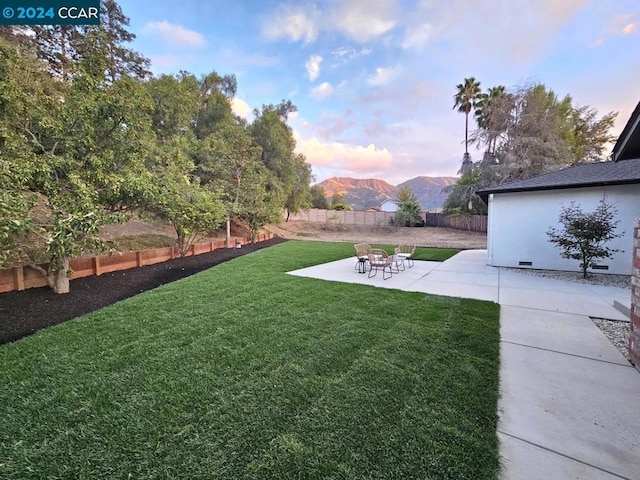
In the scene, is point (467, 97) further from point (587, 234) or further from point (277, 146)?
point (587, 234)

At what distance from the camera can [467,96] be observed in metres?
30.1

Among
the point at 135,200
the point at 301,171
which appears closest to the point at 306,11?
the point at 135,200

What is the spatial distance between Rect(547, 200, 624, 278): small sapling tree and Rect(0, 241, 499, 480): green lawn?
205 inches

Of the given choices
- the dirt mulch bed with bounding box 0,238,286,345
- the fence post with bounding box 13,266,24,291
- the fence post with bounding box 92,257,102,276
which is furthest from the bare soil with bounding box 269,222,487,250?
the fence post with bounding box 13,266,24,291

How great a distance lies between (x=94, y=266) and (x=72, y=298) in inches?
68.0

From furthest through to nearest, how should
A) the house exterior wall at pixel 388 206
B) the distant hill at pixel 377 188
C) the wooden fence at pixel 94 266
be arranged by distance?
the distant hill at pixel 377 188, the house exterior wall at pixel 388 206, the wooden fence at pixel 94 266

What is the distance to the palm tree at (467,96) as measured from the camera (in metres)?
29.8

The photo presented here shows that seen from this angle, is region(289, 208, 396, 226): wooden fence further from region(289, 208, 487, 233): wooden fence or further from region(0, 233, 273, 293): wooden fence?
region(0, 233, 273, 293): wooden fence

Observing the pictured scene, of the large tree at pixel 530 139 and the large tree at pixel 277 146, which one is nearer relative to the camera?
the large tree at pixel 530 139

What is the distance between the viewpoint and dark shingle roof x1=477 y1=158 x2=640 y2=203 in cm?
759

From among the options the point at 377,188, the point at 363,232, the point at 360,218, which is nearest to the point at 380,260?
the point at 363,232

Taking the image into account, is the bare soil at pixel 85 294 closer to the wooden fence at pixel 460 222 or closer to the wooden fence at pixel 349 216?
the wooden fence at pixel 460 222

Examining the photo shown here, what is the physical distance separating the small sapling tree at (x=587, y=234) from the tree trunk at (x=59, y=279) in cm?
1236

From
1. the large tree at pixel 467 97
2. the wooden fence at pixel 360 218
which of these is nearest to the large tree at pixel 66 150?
the wooden fence at pixel 360 218
